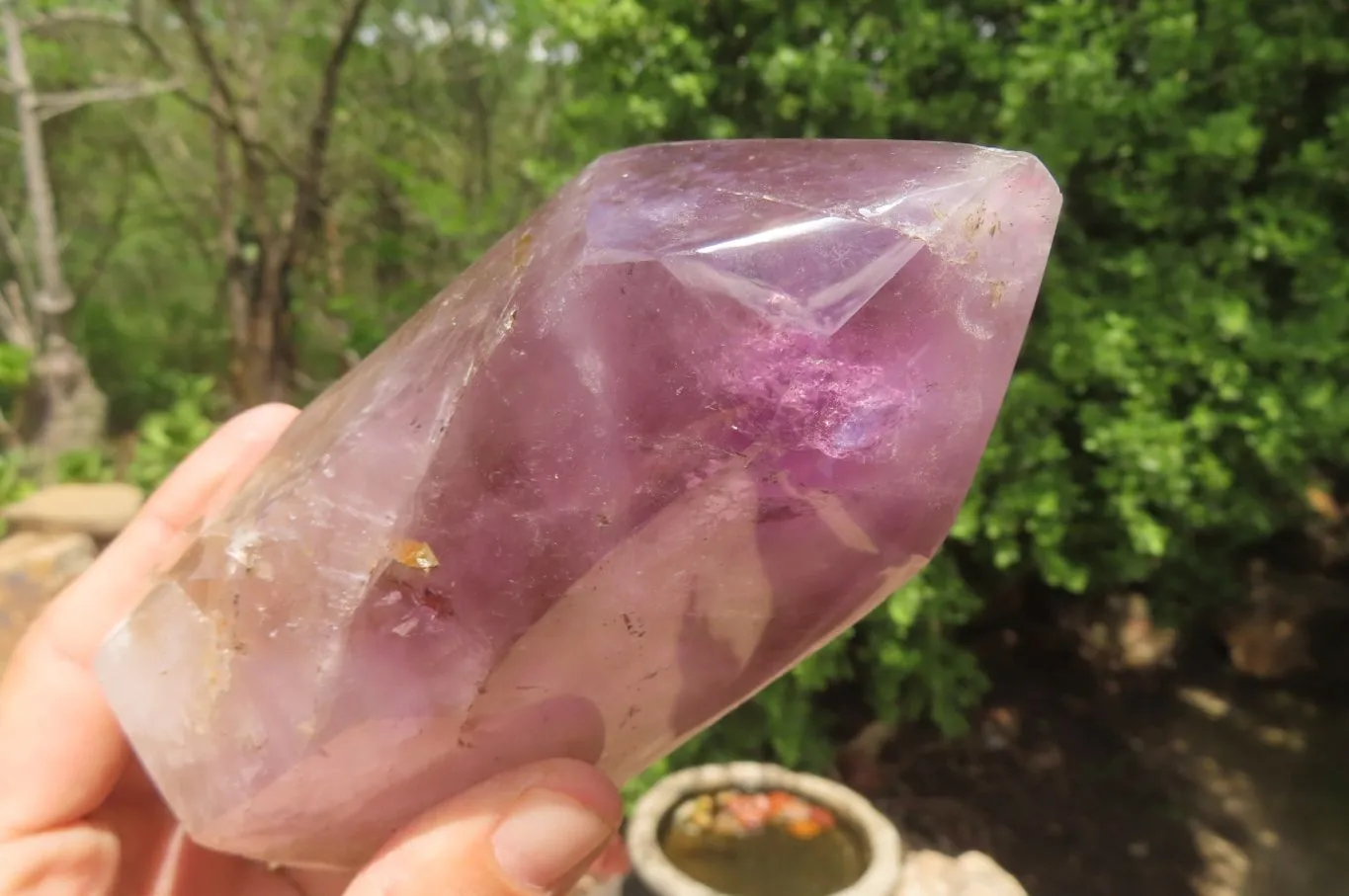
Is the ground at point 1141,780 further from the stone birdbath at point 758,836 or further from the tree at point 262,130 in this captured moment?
the tree at point 262,130

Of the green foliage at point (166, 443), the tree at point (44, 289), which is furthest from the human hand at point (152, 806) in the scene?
the tree at point (44, 289)

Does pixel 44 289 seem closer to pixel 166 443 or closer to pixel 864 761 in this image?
pixel 166 443

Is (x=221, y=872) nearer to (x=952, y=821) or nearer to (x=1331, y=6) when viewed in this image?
(x=952, y=821)

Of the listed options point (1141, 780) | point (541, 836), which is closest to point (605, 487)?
point (541, 836)

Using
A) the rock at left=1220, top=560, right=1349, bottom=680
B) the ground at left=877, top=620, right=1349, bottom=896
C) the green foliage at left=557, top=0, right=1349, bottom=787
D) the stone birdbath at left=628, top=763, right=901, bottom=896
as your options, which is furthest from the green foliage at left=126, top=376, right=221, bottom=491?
the rock at left=1220, top=560, right=1349, bottom=680

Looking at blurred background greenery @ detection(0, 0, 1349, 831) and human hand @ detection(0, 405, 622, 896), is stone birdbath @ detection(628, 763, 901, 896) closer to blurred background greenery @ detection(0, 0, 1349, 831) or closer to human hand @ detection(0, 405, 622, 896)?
blurred background greenery @ detection(0, 0, 1349, 831)

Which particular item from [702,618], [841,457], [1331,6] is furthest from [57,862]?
[1331,6]

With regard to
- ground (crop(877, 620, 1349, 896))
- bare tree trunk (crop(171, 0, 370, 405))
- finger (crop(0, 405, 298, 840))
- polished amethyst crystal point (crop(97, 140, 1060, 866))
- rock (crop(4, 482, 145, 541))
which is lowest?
ground (crop(877, 620, 1349, 896))
